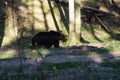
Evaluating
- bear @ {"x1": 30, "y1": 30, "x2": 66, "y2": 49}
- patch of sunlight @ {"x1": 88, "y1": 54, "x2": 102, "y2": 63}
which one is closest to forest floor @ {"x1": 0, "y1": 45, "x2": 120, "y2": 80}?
patch of sunlight @ {"x1": 88, "y1": 54, "x2": 102, "y2": 63}

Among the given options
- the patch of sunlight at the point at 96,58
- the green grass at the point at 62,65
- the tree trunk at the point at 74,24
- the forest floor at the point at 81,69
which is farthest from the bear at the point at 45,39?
the green grass at the point at 62,65

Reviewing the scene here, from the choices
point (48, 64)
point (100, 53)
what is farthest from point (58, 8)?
point (48, 64)

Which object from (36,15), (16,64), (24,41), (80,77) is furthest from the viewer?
(36,15)

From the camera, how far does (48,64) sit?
12.5 metres

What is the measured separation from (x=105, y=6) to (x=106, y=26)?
4706 millimetres

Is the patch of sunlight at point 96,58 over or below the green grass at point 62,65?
below

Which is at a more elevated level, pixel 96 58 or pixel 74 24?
pixel 74 24

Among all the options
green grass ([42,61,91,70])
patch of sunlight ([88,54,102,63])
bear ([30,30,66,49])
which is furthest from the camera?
bear ([30,30,66,49])

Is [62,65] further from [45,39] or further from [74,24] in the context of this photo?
[74,24]

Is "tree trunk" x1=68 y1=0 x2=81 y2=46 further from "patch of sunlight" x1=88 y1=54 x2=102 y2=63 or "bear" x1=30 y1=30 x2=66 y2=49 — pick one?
"patch of sunlight" x1=88 y1=54 x2=102 y2=63

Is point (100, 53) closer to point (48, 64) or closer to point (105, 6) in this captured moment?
point (48, 64)

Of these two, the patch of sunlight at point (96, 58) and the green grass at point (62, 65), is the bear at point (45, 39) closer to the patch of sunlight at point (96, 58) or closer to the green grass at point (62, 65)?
the patch of sunlight at point (96, 58)

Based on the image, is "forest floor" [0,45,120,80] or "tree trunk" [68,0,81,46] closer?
"forest floor" [0,45,120,80]

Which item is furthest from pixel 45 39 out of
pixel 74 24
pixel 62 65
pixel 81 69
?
pixel 81 69
